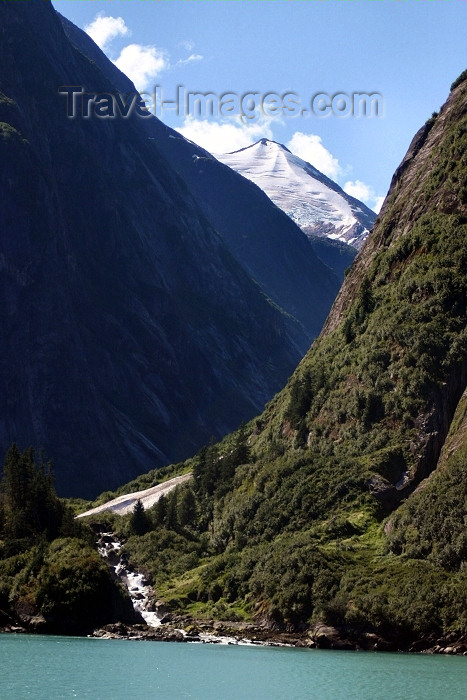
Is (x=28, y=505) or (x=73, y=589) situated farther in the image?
(x=28, y=505)

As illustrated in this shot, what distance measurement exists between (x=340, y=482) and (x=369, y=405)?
1285 centimetres

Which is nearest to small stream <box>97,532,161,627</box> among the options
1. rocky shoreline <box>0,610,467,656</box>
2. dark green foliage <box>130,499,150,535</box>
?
dark green foliage <box>130,499,150,535</box>

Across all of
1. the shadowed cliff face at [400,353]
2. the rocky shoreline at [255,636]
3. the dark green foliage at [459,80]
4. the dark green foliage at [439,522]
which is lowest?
the rocky shoreline at [255,636]

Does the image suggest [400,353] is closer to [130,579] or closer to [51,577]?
[130,579]

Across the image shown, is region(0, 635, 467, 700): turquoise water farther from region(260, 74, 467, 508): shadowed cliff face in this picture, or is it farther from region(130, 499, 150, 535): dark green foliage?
region(130, 499, 150, 535): dark green foliage

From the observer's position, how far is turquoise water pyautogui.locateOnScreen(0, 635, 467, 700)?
65.8 m

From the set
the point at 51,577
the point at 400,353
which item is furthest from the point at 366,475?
the point at 51,577

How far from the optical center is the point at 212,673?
74.7 metres

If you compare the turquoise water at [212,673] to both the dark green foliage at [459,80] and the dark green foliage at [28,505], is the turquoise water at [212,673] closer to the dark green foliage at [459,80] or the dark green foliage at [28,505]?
the dark green foliage at [28,505]

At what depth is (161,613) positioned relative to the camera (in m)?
116

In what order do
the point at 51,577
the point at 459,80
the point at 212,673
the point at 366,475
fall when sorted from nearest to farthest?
the point at 212,673 → the point at 51,577 → the point at 366,475 → the point at 459,80

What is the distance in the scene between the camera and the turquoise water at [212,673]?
65750 millimetres

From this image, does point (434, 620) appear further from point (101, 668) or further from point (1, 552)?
point (1, 552)

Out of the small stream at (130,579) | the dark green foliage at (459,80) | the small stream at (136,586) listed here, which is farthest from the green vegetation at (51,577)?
the dark green foliage at (459,80)
